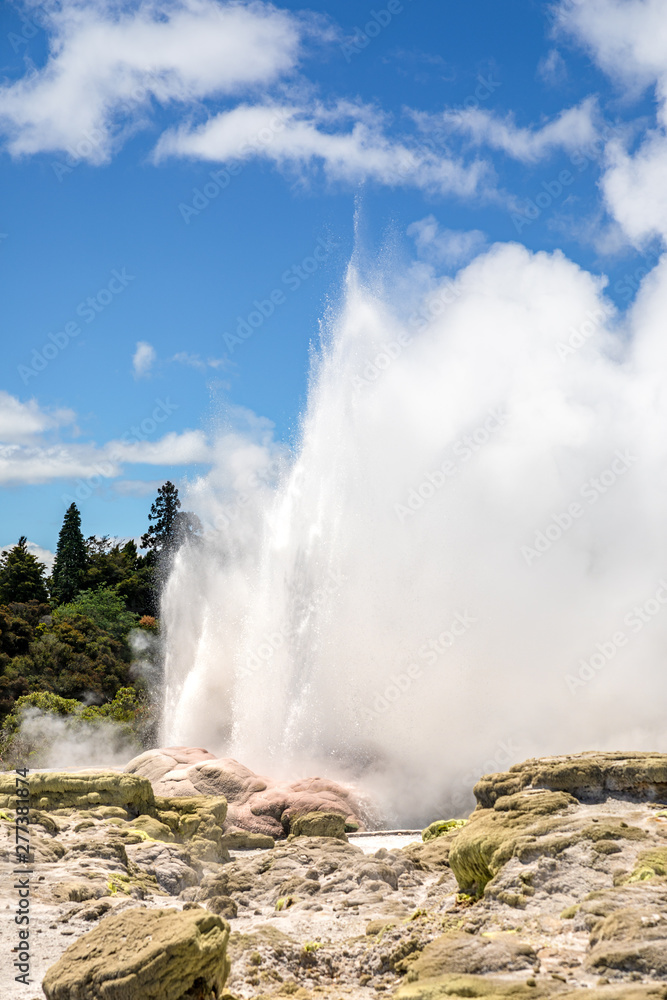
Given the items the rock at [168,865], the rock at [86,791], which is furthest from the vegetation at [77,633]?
the rock at [168,865]

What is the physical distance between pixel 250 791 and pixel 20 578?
109 ft

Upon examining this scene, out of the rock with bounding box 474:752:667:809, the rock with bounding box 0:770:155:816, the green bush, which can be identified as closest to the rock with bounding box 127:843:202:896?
the rock with bounding box 0:770:155:816

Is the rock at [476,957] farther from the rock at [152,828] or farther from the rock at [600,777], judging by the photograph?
the rock at [152,828]

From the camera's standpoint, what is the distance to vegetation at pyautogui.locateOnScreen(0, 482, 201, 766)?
1287 inches

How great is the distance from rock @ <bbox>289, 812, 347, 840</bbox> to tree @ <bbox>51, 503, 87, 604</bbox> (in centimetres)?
4025

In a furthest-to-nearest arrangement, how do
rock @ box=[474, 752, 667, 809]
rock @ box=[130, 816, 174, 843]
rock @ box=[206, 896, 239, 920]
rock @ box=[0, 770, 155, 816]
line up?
rock @ box=[0, 770, 155, 816], rock @ box=[130, 816, 174, 843], rock @ box=[206, 896, 239, 920], rock @ box=[474, 752, 667, 809]

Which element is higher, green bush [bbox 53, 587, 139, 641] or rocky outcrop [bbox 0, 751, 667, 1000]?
green bush [bbox 53, 587, 139, 641]

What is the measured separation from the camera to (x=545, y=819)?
9.73m

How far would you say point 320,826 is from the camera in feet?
52.3

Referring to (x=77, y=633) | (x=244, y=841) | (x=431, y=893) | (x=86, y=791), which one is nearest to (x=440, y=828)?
(x=244, y=841)

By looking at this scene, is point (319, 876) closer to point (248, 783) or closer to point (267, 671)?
point (248, 783)

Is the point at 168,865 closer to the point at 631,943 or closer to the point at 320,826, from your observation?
the point at 320,826

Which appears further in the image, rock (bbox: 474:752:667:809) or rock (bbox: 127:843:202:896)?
rock (bbox: 127:843:202:896)

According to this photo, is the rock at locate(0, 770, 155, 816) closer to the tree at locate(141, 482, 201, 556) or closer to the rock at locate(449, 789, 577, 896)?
the rock at locate(449, 789, 577, 896)
